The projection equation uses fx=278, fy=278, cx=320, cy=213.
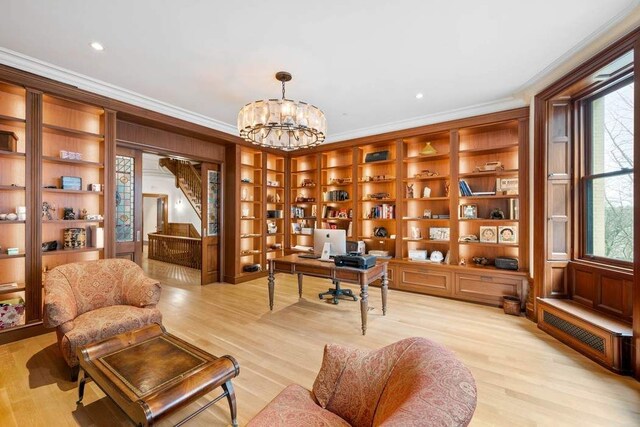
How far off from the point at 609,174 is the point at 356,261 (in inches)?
112

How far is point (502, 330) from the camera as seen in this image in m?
3.28

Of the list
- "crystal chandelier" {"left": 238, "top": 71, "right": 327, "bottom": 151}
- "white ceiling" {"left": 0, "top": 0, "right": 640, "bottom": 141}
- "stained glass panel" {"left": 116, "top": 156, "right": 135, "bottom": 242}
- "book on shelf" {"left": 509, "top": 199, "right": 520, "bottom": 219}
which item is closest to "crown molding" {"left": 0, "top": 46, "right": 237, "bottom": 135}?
"white ceiling" {"left": 0, "top": 0, "right": 640, "bottom": 141}

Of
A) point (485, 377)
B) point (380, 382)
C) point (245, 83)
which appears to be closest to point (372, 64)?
point (245, 83)

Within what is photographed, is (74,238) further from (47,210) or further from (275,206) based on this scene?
(275,206)

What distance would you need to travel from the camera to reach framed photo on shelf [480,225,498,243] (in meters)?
4.26

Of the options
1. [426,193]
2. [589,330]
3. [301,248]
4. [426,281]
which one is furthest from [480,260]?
[301,248]

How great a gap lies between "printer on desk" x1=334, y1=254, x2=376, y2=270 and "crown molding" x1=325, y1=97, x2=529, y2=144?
274cm

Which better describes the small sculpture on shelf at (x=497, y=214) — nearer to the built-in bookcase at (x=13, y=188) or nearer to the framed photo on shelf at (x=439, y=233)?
the framed photo on shelf at (x=439, y=233)

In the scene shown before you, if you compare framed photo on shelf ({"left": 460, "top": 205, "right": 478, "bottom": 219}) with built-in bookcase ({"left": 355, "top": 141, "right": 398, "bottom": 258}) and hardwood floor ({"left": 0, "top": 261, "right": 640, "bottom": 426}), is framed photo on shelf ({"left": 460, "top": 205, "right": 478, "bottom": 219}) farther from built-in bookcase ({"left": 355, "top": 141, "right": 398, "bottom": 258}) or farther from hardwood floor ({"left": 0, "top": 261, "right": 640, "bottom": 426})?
hardwood floor ({"left": 0, "top": 261, "right": 640, "bottom": 426})

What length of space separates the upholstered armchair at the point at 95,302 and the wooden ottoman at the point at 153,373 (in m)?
0.39

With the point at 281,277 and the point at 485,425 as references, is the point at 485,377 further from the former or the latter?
the point at 281,277

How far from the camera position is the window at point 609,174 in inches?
110

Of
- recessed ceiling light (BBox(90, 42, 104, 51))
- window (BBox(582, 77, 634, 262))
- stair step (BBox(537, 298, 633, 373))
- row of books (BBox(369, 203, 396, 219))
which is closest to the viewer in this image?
stair step (BBox(537, 298, 633, 373))

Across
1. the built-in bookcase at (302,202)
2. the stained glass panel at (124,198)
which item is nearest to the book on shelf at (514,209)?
the built-in bookcase at (302,202)
